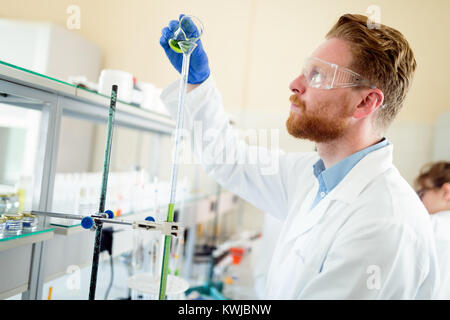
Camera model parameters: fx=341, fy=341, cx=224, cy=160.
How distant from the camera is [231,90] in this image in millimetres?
3256

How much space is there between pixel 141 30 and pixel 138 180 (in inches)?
77.9

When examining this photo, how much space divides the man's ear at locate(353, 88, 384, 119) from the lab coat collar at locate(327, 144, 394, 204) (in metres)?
0.12

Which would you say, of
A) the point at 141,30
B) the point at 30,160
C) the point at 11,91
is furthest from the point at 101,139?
the point at 11,91

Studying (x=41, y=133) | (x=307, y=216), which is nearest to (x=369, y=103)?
(x=307, y=216)

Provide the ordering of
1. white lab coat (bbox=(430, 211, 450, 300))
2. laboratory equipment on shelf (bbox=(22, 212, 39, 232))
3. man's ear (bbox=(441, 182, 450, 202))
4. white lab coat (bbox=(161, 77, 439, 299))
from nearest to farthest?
white lab coat (bbox=(161, 77, 439, 299)) < laboratory equipment on shelf (bbox=(22, 212, 39, 232)) < white lab coat (bbox=(430, 211, 450, 300)) < man's ear (bbox=(441, 182, 450, 202))

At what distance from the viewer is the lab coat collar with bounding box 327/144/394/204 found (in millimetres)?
934

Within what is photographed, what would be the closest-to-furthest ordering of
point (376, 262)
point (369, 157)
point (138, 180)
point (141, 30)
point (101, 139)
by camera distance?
point (376, 262), point (369, 157), point (138, 180), point (141, 30), point (101, 139)

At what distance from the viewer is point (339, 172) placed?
1.07m

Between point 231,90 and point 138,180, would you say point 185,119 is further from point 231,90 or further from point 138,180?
point 231,90

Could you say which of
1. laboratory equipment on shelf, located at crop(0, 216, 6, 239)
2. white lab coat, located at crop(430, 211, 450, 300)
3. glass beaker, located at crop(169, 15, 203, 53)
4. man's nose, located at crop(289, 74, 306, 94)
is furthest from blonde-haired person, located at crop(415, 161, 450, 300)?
laboratory equipment on shelf, located at crop(0, 216, 6, 239)

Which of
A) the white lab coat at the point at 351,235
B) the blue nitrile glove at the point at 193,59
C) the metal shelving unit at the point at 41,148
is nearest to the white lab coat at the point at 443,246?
the white lab coat at the point at 351,235

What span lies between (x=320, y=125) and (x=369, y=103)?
0.17 m

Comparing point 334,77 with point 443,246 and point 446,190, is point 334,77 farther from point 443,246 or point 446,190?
point 446,190

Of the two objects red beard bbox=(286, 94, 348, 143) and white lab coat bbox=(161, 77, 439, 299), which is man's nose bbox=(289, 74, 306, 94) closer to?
red beard bbox=(286, 94, 348, 143)
